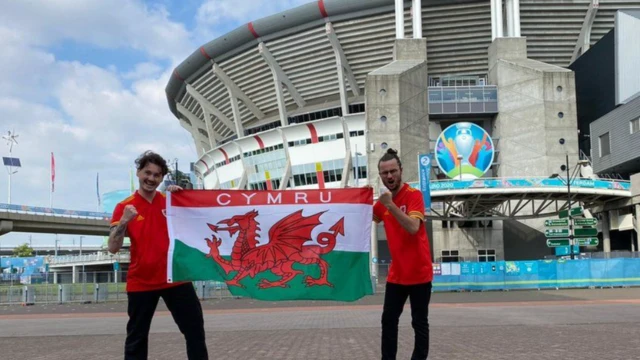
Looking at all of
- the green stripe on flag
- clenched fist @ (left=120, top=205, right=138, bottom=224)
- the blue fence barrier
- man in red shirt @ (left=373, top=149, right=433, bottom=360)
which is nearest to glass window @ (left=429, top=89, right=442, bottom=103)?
the blue fence barrier

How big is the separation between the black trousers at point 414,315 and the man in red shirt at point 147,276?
165cm

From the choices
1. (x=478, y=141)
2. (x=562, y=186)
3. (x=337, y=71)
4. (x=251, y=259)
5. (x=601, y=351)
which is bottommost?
(x=601, y=351)

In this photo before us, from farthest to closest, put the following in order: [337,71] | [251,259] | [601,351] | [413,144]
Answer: [337,71]
[413,144]
[601,351]
[251,259]

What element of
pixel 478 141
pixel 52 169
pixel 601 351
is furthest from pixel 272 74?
pixel 601 351

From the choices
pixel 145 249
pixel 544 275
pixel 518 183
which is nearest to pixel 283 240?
pixel 145 249

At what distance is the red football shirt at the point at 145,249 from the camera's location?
544cm

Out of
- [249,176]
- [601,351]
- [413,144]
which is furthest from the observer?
[249,176]

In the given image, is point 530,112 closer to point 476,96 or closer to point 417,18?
point 476,96

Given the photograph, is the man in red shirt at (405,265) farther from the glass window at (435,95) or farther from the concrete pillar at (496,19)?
the concrete pillar at (496,19)

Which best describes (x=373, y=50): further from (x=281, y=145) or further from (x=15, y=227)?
(x=15, y=227)

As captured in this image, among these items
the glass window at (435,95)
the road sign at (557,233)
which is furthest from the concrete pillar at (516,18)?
the road sign at (557,233)

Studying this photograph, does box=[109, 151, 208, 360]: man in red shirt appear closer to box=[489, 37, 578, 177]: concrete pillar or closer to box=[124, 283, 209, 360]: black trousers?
box=[124, 283, 209, 360]: black trousers

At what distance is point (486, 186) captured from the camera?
160ft

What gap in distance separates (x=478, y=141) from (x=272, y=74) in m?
28.9
